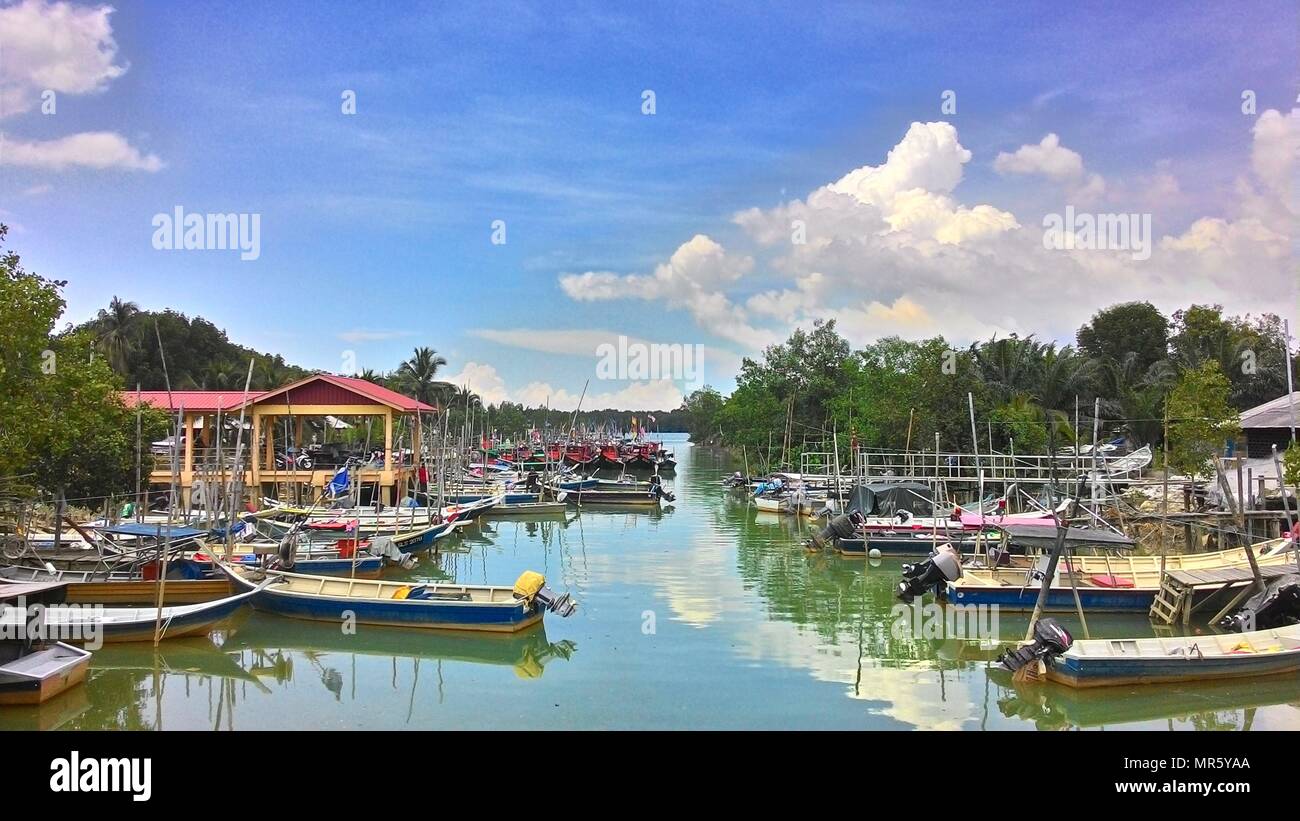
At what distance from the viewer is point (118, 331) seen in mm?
41188

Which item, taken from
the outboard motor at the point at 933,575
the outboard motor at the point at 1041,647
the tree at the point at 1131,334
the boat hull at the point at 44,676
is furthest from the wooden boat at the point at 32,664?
the tree at the point at 1131,334

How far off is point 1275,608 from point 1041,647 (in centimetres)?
466

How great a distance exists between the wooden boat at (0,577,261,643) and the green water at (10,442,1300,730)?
0.82ft

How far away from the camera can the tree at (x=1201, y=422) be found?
64.4 feet

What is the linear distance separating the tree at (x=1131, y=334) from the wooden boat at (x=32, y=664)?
42239 millimetres

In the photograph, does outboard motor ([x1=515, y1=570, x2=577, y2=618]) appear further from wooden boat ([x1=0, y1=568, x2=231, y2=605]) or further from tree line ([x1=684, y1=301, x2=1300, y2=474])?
tree line ([x1=684, y1=301, x2=1300, y2=474])

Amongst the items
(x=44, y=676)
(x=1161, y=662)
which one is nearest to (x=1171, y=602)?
(x=1161, y=662)

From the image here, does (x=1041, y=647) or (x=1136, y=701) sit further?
(x=1041, y=647)

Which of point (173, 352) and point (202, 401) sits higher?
point (173, 352)

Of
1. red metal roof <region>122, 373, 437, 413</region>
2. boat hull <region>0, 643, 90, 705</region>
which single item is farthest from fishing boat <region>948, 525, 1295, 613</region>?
red metal roof <region>122, 373, 437, 413</region>

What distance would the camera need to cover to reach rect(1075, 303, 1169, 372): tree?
43.1 m

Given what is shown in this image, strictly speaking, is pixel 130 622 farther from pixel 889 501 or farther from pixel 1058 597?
pixel 889 501

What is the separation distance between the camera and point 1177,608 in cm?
1434
